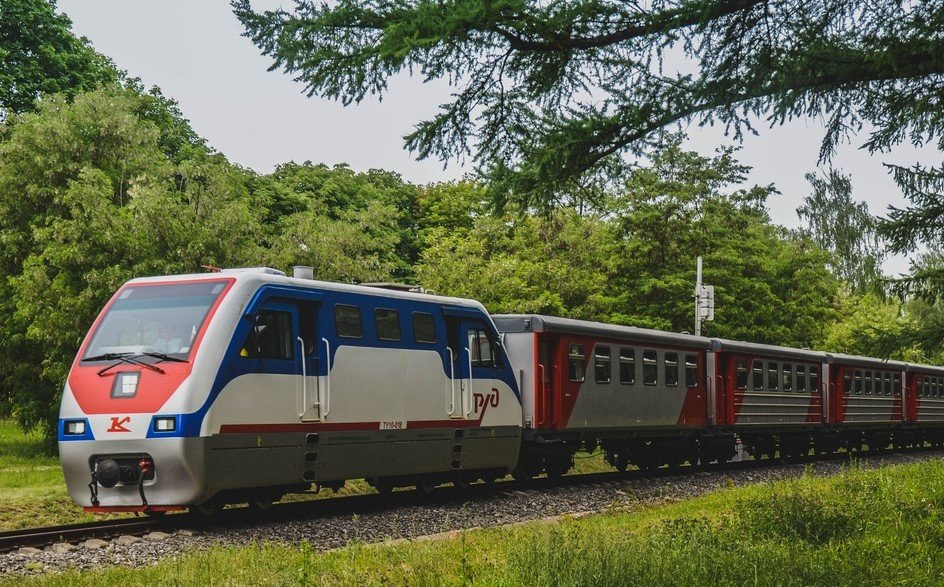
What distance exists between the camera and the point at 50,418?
91.8ft

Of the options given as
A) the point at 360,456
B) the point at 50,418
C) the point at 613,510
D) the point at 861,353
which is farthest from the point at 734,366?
the point at 50,418

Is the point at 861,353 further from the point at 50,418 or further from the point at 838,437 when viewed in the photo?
the point at 50,418

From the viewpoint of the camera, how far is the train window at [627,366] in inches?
912

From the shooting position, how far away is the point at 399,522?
14977 millimetres

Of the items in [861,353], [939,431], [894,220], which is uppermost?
[894,220]

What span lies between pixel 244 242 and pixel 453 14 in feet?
61.7

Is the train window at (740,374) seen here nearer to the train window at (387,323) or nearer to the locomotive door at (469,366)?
the locomotive door at (469,366)

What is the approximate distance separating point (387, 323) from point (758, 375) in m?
15.2

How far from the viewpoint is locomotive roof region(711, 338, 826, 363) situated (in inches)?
1069

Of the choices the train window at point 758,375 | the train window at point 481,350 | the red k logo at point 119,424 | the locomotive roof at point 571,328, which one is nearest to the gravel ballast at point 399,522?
the red k logo at point 119,424

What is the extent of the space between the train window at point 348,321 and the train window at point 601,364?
24.2 feet

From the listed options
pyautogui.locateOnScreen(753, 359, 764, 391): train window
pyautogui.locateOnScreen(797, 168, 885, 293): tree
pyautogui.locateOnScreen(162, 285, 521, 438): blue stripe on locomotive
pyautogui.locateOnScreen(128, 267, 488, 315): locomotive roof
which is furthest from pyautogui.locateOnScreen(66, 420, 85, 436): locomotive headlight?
pyautogui.locateOnScreen(797, 168, 885, 293): tree

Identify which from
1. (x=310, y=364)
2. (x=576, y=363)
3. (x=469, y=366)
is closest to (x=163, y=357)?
(x=310, y=364)

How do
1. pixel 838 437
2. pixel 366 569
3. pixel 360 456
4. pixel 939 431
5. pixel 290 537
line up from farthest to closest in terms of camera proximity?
1. pixel 939 431
2. pixel 838 437
3. pixel 360 456
4. pixel 290 537
5. pixel 366 569
